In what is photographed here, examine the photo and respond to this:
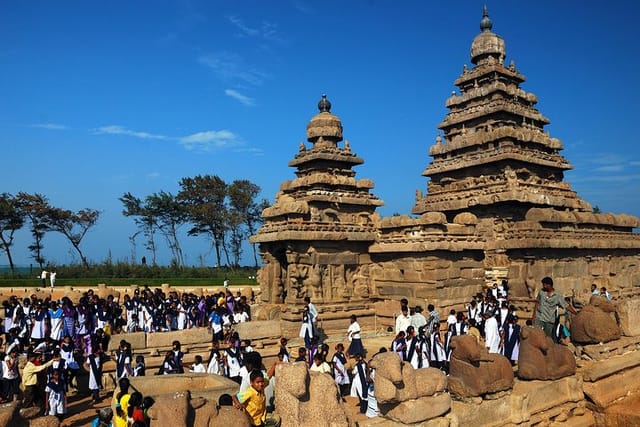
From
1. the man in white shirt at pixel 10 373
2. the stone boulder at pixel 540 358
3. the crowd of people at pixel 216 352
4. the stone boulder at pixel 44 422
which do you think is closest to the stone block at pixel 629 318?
the crowd of people at pixel 216 352

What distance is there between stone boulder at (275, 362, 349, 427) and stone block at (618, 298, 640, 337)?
7186 millimetres

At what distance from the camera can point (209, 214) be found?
44.5m

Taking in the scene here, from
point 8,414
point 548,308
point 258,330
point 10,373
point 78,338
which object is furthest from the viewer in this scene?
point 258,330

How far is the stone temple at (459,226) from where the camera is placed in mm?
15016

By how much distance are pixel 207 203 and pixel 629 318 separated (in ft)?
127

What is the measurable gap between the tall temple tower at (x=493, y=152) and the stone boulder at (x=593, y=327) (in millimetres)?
9667

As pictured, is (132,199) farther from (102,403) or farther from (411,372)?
(411,372)

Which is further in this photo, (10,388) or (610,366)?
(10,388)

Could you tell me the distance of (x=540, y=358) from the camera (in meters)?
8.03

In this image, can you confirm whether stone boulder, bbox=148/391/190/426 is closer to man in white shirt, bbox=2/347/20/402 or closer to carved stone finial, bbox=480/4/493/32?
man in white shirt, bbox=2/347/20/402

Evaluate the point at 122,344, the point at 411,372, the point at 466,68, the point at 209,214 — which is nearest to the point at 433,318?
the point at 411,372

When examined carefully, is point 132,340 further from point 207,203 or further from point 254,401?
point 207,203

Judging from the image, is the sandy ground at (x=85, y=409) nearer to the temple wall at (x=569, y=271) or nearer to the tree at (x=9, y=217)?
the temple wall at (x=569, y=271)

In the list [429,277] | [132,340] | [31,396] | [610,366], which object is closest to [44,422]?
[31,396]
